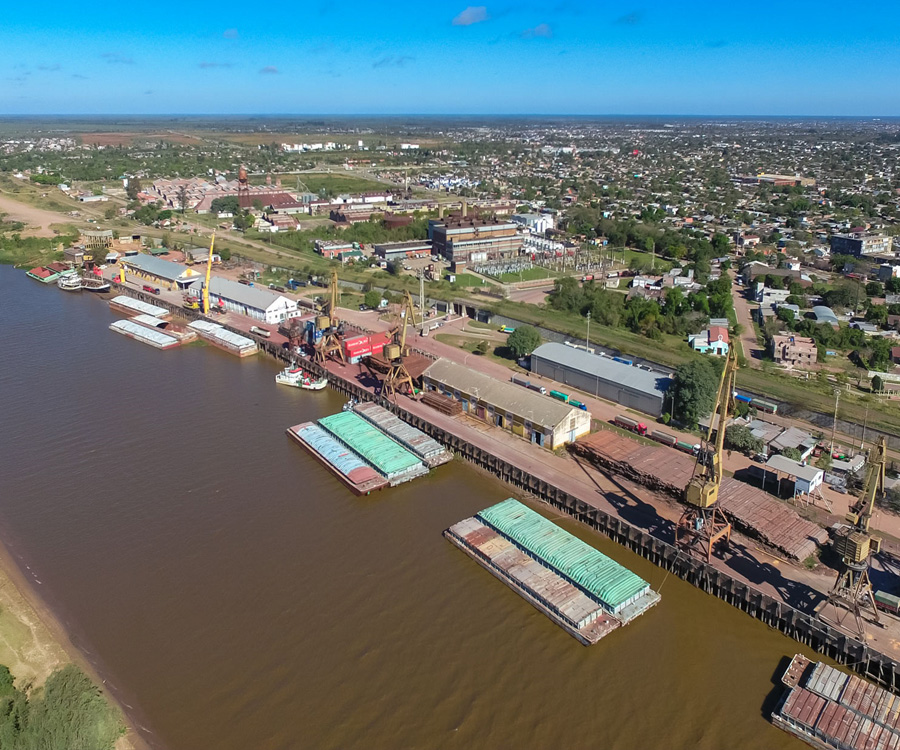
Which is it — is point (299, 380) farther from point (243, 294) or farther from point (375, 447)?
point (243, 294)

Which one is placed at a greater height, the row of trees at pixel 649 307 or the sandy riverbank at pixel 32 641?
the row of trees at pixel 649 307

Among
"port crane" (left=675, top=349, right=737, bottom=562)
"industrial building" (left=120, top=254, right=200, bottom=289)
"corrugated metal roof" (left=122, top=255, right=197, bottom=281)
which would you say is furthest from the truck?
"corrugated metal roof" (left=122, top=255, right=197, bottom=281)

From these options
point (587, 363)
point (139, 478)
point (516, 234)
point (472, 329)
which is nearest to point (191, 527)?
point (139, 478)

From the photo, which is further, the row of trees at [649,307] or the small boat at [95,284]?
the small boat at [95,284]

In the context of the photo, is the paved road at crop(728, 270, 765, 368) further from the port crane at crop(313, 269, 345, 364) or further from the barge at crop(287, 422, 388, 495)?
the port crane at crop(313, 269, 345, 364)

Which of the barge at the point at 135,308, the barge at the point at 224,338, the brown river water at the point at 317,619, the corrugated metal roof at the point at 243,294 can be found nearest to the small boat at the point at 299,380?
the barge at the point at 224,338

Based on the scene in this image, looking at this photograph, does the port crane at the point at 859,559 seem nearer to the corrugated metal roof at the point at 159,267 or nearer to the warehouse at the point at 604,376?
the warehouse at the point at 604,376

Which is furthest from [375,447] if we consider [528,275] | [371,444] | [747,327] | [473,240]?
[473,240]
